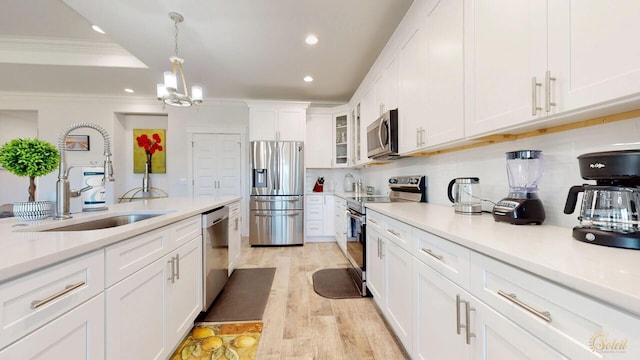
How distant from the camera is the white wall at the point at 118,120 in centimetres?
461

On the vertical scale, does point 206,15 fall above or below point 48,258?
above

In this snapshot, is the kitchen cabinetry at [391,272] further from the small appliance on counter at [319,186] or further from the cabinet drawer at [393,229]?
the small appliance on counter at [319,186]

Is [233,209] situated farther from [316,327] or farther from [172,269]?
[316,327]

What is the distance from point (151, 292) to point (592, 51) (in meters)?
2.04

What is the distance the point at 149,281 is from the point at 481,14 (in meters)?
2.14

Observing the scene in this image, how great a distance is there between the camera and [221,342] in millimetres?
1707

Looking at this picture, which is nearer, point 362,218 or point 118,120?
point 362,218

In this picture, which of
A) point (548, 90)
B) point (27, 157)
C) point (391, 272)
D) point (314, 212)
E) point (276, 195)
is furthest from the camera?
point (314, 212)

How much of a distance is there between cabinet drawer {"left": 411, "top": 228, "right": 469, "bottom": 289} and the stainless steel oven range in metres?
0.99

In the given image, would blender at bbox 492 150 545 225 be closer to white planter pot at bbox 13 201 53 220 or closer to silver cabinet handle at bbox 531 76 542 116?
silver cabinet handle at bbox 531 76 542 116

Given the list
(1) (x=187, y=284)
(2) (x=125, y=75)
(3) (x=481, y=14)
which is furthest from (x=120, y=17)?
(3) (x=481, y=14)

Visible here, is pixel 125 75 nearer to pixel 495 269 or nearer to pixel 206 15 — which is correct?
pixel 206 15

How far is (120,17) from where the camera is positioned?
2.39m

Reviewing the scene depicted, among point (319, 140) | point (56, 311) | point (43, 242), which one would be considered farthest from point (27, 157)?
point (319, 140)
